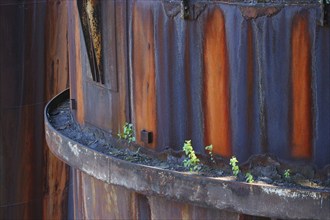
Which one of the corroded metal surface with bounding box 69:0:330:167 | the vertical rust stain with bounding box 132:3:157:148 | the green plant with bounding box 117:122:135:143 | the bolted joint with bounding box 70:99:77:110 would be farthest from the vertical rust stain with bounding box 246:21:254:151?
the bolted joint with bounding box 70:99:77:110

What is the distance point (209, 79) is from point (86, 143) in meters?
1.24

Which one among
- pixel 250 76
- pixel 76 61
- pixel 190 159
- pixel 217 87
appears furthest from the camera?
pixel 76 61

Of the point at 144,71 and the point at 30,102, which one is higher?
the point at 144,71


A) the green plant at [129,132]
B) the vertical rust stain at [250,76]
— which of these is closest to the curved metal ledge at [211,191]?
the green plant at [129,132]

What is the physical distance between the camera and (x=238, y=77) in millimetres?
4348

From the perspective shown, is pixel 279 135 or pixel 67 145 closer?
pixel 279 135

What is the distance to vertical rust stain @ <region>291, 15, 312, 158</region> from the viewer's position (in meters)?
4.16

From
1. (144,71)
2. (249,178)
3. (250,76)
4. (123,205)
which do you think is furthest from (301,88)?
(123,205)

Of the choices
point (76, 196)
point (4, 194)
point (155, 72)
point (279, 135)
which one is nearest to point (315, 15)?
point (279, 135)

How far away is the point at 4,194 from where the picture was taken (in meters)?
9.47

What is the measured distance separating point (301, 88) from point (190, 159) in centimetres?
80

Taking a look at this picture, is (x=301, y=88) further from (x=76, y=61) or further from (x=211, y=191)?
(x=76, y=61)

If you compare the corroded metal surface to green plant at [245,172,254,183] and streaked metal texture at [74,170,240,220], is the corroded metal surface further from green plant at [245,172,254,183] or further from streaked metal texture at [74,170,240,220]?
streaked metal texture at [74,170,240,220]

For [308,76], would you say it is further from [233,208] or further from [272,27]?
[233,208]
